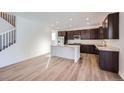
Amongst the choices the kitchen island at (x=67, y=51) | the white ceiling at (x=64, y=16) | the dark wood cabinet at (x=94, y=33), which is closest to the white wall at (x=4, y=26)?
the white ceiling at (x=64, y=16)

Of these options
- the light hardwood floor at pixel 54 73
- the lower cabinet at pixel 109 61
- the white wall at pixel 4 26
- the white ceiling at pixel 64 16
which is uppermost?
the white ceiling at pixel 64 16

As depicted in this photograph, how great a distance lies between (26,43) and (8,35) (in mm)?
1486

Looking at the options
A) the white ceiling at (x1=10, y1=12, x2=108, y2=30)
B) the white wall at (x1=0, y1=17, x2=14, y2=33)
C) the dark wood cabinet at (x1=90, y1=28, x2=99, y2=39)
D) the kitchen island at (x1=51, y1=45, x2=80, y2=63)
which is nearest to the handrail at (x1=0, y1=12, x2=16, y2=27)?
the white wall at (x1=0, y1=17, x2=14, y2=33)

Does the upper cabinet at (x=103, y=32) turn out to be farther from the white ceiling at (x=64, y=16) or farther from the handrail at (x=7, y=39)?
the handrail at (x=7, y=39)

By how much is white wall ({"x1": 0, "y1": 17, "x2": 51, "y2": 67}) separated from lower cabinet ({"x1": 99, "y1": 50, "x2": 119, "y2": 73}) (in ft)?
14.3

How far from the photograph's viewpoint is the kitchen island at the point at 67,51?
21.2 ft

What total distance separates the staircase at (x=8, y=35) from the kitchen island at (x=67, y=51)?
3.07 m

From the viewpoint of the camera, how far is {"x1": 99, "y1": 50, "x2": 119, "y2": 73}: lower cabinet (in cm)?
403

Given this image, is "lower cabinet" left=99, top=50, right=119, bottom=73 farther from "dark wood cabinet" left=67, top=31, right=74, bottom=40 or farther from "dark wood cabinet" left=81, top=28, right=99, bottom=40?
"dark wood cabinet" left=67, top=31, right=74, bottom=40

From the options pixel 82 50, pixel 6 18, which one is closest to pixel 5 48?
pixel 6 18

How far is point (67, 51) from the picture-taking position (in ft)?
23.1

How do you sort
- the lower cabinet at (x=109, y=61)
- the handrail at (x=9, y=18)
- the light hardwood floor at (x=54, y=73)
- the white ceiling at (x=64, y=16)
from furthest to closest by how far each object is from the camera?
1. the handrail at (x=9, y=18)
2. the white ceiling at (x=64, y=16)
3. the lower cabinet at (x=109, y=61)
4. the light hardwood floor at (x=54, y=73)
